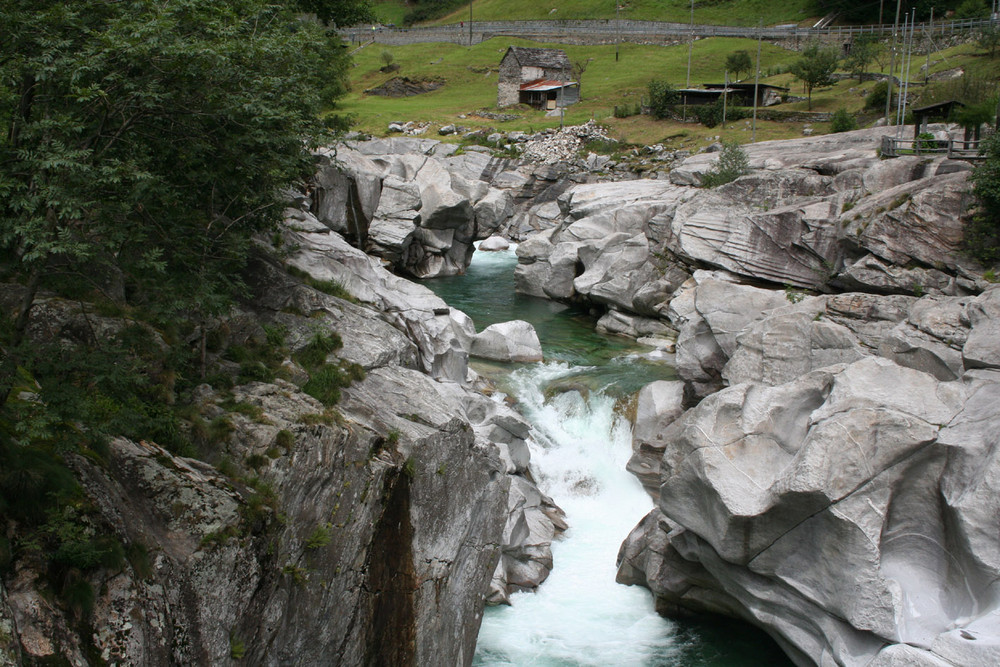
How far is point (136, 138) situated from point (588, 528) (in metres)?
16.4

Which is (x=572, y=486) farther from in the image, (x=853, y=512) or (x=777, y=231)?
(x=777, y=231)

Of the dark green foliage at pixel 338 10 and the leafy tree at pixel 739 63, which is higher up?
the dark green foliage at pixel 338 10

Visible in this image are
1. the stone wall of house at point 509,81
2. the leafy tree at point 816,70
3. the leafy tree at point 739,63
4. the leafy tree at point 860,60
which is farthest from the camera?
the stone wall of house at point 509,81

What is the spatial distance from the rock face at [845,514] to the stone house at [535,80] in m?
73.6

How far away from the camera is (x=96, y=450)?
11234 mm

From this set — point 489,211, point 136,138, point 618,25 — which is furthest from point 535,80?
point 136,138

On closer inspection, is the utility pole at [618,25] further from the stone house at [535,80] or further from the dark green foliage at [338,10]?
the dark green foliage at [338,10]

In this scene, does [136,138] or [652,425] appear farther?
[652,425]

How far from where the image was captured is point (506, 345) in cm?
3262

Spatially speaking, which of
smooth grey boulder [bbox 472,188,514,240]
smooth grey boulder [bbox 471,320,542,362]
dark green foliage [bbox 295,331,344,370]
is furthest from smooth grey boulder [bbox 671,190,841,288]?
dark green foliage [bbox 295,331,344,370]

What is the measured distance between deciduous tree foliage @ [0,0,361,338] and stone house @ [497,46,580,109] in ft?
254

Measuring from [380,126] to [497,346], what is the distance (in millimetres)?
49923

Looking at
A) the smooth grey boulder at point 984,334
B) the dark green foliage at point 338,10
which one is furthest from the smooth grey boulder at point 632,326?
the dark green foliage at point 338,10

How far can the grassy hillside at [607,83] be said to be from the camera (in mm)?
69312
